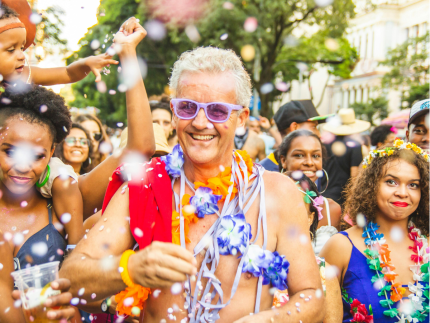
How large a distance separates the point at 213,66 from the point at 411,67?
24858 millimetres

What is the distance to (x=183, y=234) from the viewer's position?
2119mm

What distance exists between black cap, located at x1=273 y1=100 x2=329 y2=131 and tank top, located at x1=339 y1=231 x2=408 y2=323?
8.23 ft

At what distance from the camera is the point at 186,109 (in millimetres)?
2188

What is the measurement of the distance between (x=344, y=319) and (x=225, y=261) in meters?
1.24

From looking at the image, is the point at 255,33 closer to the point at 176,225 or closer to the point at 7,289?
the point at 176,225

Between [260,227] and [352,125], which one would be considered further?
[352,125]

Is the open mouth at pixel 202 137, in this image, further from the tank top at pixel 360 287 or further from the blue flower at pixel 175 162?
the tank top at pixel 360 287

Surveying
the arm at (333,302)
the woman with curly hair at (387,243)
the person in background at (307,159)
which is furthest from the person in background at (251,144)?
the arm at (333,302)

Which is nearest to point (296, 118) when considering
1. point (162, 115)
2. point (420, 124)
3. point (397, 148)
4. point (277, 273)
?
point (420, 124)

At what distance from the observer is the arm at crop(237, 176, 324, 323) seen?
6.57 ft

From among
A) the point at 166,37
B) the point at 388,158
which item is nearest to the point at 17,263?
the point at 388,158

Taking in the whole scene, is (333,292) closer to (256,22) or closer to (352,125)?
(352,125)

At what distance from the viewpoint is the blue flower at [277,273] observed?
81.7 inches

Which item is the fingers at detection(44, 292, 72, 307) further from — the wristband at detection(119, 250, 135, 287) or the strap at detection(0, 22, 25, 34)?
the strap at detection(0, 22, 25, 34)
